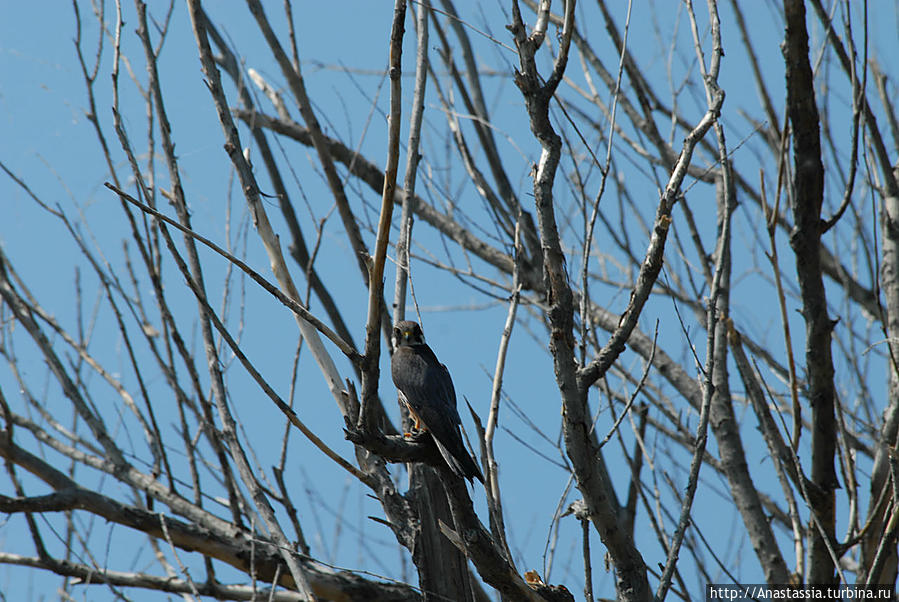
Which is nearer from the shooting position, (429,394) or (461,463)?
(461,463)

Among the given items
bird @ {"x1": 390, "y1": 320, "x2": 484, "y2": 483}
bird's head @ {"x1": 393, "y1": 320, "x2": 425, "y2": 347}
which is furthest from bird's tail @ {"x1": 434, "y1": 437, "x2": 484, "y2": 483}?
bird's head @ {"x1": 393, "y1": 320, "x2": 425, "y2": 347}

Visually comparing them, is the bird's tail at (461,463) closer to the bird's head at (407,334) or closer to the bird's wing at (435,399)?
the bird's wing at (435,399)

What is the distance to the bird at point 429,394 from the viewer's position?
2.89 meters

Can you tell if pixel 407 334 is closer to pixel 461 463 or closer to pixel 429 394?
pixel 429 394

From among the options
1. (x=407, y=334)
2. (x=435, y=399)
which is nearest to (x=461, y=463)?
(x=435, y=399)

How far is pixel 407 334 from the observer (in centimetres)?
397

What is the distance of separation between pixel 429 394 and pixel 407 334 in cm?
53

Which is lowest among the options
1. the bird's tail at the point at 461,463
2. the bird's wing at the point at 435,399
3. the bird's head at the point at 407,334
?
the bird's tail at the point at 461,463

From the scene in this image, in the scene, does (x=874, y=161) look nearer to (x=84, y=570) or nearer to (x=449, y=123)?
(x=449, y=123)

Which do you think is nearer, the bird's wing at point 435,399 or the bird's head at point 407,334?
the bird's wing at point 435,399

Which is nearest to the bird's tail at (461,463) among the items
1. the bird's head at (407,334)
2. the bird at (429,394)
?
the bird at (429,394)

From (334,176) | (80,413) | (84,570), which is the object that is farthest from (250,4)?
(84,570)

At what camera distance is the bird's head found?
12.4 ft

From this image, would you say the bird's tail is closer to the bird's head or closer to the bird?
the bird
